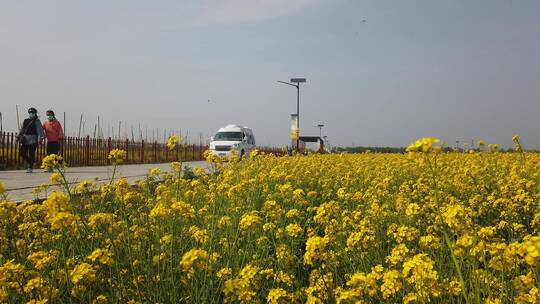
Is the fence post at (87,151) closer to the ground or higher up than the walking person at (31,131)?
closer to the ground

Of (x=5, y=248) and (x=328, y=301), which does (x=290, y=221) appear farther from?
(x=5, y=248)

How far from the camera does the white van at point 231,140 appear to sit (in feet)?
78.5

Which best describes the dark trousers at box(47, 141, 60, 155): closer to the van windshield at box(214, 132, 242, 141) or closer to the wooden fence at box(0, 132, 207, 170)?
the wooden fence at box(0, 132, 207, 170)

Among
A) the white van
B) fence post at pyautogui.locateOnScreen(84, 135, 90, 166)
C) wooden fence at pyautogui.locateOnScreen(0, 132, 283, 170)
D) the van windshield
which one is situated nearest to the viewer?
wooden fence at pyautogui.locateOnScreen(0, 132, 283, 170)

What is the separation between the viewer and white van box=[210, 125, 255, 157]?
23922mm

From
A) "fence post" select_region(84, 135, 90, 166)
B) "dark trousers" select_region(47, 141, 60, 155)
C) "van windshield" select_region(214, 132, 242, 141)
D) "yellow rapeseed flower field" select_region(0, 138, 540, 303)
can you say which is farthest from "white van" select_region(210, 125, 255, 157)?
"yellow rapeseed flower field" select_region(0, 138, 540, 303)

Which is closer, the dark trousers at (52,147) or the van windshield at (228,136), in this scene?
the dark trousers at (52,147)

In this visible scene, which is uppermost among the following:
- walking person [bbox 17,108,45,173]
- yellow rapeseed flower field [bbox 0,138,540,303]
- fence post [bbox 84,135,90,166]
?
walking person [bbox 17,108,45,173]

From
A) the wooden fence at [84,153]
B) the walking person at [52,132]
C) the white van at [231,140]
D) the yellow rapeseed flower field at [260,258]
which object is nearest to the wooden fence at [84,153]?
the wooden fence at [84,153]

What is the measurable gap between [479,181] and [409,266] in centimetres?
517

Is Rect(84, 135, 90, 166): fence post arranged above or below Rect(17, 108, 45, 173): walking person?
below

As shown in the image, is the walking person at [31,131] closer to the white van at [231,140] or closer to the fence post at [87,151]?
the fence post at [87,151]

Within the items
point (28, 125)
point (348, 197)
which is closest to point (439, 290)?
point (348, 197)

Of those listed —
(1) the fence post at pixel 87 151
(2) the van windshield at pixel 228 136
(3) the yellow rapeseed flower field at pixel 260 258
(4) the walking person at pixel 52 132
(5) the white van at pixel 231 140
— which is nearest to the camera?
(3) the yellow rapeseed flower field at pixel 260 258
